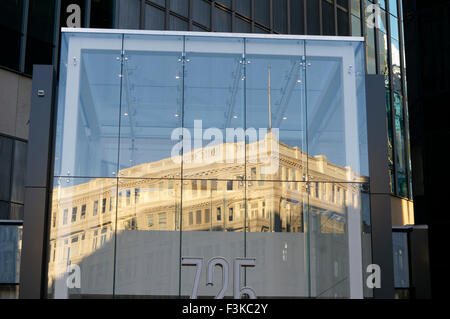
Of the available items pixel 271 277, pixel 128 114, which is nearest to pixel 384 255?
pixel 271 277

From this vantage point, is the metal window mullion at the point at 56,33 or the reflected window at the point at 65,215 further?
the metal window mullion at the point at 56,33

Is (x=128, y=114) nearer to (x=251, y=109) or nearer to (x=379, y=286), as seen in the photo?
(x=251, y=109)

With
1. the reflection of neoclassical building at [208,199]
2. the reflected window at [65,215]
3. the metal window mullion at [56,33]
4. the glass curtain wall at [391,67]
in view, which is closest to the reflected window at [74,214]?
the reflection of neoclassical building at [208,199]

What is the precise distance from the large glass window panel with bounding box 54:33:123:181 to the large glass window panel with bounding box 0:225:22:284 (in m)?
4.20

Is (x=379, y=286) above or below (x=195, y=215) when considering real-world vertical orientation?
below

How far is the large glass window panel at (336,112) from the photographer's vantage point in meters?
14.9

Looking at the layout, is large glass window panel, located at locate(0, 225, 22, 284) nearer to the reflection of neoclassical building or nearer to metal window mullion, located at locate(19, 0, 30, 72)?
the reflection of neoclassical building

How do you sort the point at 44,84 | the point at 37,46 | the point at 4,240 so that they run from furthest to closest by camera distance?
the point at 37,46
the point at 4,240
the point at 44,84

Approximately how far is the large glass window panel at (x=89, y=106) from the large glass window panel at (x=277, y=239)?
9.97 feet

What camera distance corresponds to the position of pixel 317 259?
14.4 metres

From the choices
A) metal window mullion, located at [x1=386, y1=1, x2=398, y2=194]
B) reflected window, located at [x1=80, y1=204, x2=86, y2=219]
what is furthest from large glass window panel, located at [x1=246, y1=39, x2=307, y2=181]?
metal window mullion, located at [x1=386, y1=1, x2=398, y2=194]

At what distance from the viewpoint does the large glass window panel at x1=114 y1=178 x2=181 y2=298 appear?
14172mm

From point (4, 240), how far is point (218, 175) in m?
6.50

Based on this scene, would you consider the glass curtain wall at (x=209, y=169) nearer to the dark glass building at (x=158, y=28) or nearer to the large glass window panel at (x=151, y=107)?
the large glass window panel at (x=151, y=107)
